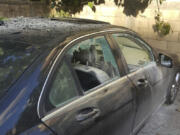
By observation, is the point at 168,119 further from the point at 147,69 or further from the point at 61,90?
the point at 61,90

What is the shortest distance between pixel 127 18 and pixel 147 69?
4.01 metres

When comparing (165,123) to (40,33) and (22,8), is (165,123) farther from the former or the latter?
(22,8)

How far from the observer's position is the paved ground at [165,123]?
325 centimetres

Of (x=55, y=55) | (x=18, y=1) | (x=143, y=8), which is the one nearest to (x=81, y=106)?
(x=55, y=55)

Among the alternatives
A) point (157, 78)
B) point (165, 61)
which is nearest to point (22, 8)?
point (165, 61)

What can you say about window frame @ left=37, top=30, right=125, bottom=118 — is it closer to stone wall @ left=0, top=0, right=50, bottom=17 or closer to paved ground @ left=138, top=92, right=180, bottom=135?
paved ground @ left=138, top=92, right=180, bottom=135

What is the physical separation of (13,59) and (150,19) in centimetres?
509

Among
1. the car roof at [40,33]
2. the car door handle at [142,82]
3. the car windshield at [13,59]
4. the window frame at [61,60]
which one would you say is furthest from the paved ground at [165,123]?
the car windshield at [13,59]

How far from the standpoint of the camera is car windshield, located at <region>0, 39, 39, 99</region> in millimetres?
1514

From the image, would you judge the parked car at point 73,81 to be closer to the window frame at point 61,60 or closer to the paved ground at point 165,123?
the window frame at point 61,60

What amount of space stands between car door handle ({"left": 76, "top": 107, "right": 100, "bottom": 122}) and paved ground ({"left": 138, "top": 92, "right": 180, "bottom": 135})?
1.59m

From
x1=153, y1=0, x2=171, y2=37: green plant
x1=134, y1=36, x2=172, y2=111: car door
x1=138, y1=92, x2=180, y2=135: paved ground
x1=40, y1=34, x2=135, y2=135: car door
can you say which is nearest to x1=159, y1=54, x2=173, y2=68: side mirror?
x1=134, y1=36, x2=172, y2=111: car door

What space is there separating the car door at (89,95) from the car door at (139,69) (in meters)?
0.17

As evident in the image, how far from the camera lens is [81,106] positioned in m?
1.74
